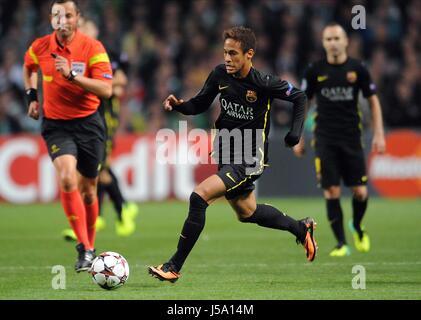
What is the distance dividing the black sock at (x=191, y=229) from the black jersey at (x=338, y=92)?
326 centimetres

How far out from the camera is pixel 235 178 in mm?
8125

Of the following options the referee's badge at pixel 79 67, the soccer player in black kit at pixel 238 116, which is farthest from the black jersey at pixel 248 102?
the referee's badge at pixel 79 67

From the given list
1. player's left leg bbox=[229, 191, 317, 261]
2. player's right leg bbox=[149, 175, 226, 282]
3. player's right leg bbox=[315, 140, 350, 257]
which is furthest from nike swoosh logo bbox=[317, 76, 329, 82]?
player's right leg bbox=[149, 175, 226, 282]

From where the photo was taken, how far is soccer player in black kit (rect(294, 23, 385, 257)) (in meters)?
10.8

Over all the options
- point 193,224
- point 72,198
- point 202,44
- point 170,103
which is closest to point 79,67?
point 72,198

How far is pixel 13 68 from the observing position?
19406 millimetres

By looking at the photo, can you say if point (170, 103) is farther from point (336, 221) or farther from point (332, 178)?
point (336, 221)

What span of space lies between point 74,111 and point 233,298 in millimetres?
2900

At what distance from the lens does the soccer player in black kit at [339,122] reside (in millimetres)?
10766

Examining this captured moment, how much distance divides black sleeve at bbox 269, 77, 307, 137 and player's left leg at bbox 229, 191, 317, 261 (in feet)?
2.32

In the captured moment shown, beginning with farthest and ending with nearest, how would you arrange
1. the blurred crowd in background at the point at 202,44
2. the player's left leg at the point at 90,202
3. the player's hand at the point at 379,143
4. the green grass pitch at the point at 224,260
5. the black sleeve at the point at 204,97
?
the blurred crowd in background at the point at 202,44, the player's hand at the point at 379,143, the player's left leg at the point at 90,202, the black sleeve at the point at 204,97, the green grass pitch at the point at 224,260

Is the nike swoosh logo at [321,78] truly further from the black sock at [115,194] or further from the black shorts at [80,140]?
the black sock at [115,194]

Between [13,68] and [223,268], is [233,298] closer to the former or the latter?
[223,268]

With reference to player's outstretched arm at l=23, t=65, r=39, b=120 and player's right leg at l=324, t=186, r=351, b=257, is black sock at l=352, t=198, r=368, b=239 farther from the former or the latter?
player's outstretched arm at l=23, t=65, r=39, b=120
